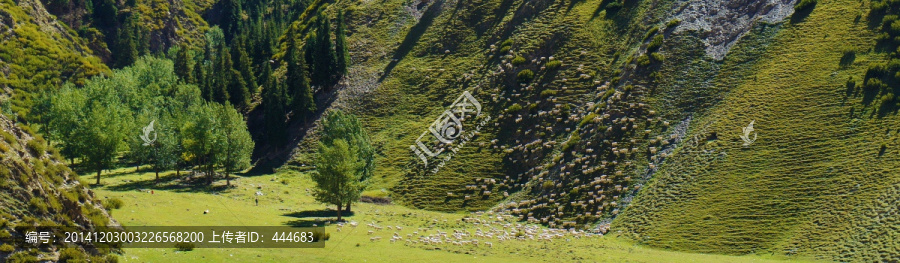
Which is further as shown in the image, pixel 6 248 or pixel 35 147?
pixel 35 147

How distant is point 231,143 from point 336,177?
24.4 meters

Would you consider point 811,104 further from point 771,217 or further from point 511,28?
point 511,28

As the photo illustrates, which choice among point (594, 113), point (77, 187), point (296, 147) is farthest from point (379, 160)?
point (77, 187)

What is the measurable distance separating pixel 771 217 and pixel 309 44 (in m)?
84.7

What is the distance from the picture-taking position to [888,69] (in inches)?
3543

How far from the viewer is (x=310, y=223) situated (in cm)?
8294

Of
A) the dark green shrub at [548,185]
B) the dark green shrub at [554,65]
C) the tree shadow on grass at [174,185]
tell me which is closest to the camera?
the dark green shrub at [548,185]

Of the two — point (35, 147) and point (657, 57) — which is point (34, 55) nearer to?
point (657, 57)

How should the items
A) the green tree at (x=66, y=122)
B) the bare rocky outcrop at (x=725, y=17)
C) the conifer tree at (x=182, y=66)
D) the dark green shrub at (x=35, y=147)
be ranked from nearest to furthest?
the dark green shrub at (x=35, y=147), the green tree at (x=66, y=122), the bare rocky outcrop at (x=725, y=17), the conifer tree at (x=182, y=66)

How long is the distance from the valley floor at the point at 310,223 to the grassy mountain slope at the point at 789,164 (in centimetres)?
453

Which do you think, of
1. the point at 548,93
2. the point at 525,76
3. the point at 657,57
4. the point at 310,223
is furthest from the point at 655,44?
the point at 310,223

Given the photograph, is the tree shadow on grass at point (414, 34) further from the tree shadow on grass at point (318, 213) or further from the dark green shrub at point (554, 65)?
the tree shadow on grass at point (318, 213)

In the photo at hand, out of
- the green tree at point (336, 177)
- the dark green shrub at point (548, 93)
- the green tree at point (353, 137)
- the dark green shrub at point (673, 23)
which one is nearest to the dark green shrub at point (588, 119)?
the dark green shrub at point (548, 93)

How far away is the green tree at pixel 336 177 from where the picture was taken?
8825cm
